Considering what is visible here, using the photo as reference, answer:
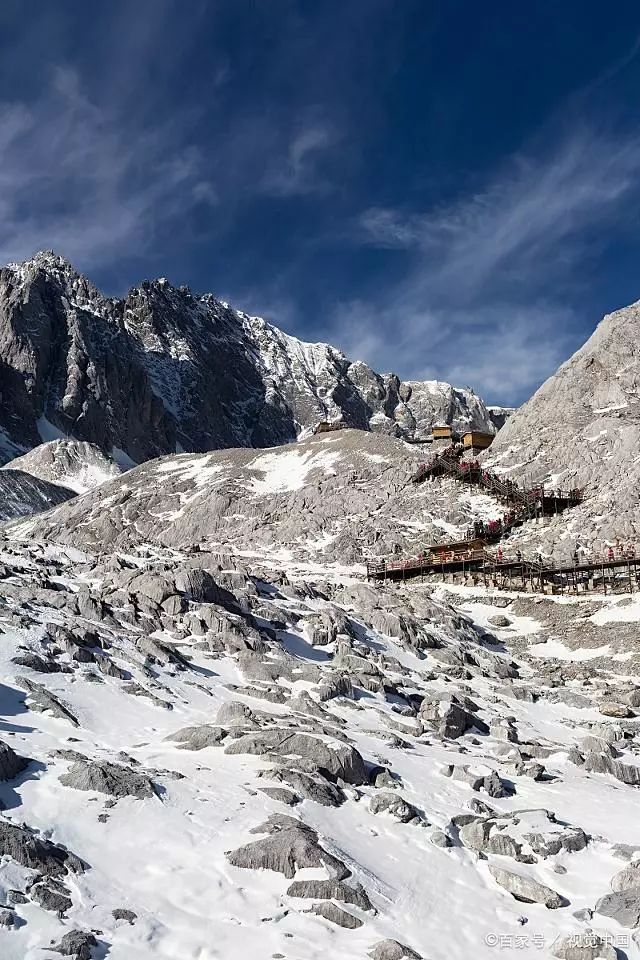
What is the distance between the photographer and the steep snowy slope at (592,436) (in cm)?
6081

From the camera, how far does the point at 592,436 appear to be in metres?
76.1

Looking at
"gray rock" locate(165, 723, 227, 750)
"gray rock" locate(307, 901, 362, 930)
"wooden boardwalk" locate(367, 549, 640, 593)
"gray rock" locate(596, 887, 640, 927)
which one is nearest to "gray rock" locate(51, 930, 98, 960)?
"gray rock" locate(307, 901, 362, 930)

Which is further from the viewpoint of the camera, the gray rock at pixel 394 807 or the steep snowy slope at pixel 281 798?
the gray rock at pixel 394 807

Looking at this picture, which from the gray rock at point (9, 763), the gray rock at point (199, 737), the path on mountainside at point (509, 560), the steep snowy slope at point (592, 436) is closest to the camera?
the gray rock at point (9, 763)

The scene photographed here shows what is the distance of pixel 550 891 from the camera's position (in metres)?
12.4

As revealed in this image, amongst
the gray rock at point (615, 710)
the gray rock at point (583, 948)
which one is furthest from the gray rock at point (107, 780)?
the gray rock at point (615, 710)

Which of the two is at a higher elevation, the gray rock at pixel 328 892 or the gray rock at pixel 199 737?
the gray rock at pixel 199 737

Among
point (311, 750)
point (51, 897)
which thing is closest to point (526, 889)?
point (311, 750)

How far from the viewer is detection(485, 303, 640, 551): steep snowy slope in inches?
2394

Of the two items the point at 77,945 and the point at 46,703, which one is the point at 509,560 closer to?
the point at 46,703

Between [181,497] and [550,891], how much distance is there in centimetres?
8597

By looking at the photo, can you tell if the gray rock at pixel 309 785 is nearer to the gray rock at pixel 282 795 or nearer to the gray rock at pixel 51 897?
the gray rock at pixel 282 795

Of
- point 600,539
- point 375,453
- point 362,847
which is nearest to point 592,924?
point 362,847

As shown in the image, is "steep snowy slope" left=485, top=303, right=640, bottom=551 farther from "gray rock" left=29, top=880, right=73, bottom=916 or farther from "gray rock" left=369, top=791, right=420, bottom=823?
"gray rock" left=29, top=880, right=73, bottom=916
